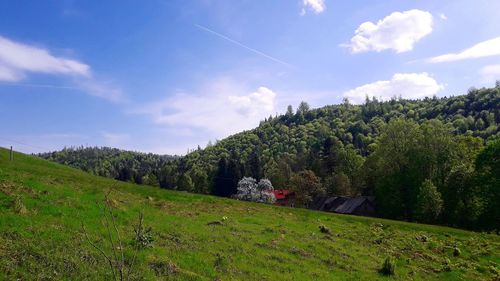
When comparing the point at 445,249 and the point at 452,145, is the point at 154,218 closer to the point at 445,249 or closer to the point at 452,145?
the point at 445,249

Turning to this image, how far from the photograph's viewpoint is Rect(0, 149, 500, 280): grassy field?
17.1 m

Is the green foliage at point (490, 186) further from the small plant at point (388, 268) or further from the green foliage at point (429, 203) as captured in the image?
the small plant at point (388, 268)

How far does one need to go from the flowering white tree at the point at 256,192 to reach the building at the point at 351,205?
18.8 m

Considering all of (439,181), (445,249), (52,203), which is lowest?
(445,249)

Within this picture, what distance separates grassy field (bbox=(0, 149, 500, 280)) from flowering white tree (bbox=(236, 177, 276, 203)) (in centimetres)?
7349

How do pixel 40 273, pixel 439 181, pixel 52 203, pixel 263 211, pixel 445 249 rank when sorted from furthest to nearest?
pixel 439 181
pixel 263 211
pixel 445 249
pixel 52 203
pixel 40 273

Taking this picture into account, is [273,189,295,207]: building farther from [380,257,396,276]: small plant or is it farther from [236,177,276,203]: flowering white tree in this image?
[380,257,396,276]: small plant

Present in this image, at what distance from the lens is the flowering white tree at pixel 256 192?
117938 millimetres

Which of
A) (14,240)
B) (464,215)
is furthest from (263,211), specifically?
(464,215)

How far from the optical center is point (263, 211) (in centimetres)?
4538

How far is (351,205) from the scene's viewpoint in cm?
8881

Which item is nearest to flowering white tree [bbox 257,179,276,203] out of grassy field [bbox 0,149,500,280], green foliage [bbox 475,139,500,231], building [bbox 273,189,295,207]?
building [bbox 273,189,295,207]

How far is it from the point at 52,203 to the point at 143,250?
8426 mm

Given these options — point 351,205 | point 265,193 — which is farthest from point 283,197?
point 351,205
